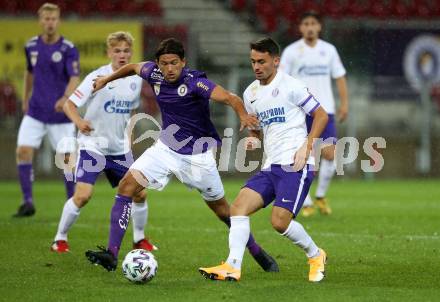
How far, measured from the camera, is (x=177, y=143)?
27.5ft

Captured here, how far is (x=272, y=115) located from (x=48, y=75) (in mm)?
5171

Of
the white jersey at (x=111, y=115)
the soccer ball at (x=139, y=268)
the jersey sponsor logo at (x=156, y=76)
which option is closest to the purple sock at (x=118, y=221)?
the soccer ball at (x=139, y=268)

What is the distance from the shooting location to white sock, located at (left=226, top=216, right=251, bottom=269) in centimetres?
765

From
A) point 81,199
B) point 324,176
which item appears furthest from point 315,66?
point 81,199

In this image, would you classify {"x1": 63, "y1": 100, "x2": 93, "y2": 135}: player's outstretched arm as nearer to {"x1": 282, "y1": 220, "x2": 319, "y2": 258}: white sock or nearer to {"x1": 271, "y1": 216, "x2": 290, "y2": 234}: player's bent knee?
{"x1": 271, "y1": 216, "x2": 290, "y2": 234}: player's bent knee

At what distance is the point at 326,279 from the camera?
311 inches

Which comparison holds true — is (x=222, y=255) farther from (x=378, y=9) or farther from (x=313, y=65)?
(x=378, y=9)

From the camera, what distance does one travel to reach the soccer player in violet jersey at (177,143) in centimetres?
804

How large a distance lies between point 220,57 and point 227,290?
47.8ft

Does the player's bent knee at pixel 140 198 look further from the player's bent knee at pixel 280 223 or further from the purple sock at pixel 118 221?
the player's bent knee at pixel 280 223

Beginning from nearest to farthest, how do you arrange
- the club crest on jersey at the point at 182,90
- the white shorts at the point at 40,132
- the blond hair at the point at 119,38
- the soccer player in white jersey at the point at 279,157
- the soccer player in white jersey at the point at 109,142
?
the soccer player in white jersey at the point at 279,157 → the club crest on jersey at the point at 182,90 → the blond hair at the point at 119,38 → the soccer player in white jersey at the point at 109,142 → the white shorts at the point at 40,132

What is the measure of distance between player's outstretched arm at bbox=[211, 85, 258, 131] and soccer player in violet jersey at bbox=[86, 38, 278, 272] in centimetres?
2

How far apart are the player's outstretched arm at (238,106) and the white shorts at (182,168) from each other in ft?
2.36

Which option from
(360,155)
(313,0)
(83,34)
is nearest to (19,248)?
(83,34)
